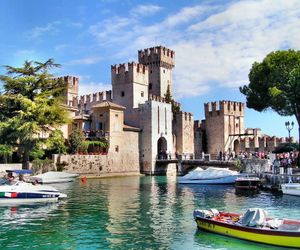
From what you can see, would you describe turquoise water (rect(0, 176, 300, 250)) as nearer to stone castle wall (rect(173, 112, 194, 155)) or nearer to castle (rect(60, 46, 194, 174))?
castle (rect(60, 46, 194, 174))

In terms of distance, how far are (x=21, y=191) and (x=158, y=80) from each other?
36228 millimetres

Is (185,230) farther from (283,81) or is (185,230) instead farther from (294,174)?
(283,81)

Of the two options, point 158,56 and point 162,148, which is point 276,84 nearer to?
point 162,148

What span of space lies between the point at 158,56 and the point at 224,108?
33.8 feet

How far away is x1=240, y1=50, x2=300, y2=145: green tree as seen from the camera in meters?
29.2

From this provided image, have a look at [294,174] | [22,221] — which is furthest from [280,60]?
[22,221]

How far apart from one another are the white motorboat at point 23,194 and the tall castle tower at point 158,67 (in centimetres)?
3513

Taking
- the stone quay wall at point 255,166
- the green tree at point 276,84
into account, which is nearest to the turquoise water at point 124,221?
the stone quay wall at point 255,166

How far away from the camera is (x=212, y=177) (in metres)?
31.9

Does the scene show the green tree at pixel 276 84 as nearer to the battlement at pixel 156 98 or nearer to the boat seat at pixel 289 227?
the battlement at pixel 156 98

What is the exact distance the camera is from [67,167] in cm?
3747

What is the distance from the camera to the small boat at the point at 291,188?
73.6 ft

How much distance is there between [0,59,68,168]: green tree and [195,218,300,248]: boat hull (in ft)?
75.6

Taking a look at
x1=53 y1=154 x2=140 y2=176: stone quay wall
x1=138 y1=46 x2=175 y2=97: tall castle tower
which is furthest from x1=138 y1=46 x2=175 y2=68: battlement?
x1=53 y1=154 x2=140 y2=176: stone quay wall
